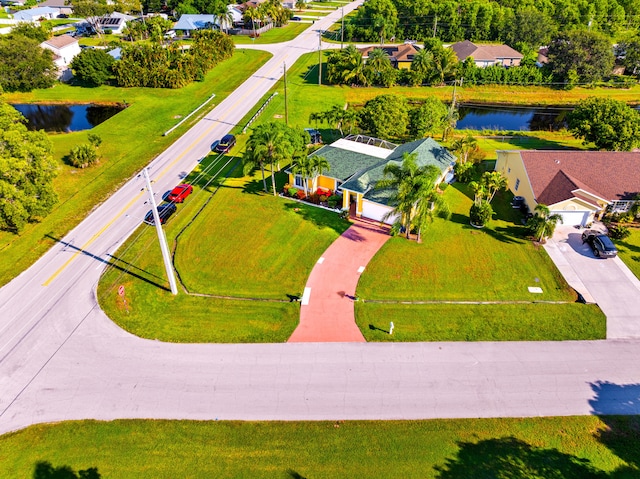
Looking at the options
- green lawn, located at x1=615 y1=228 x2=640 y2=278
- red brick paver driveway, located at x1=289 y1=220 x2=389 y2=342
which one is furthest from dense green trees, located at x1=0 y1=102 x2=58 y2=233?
green lawn, located at x1=615 y1=228 x2=640 y2=278

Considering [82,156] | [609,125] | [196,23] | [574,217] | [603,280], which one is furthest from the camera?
[196,23]

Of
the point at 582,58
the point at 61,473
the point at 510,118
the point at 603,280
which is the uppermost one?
the point at 582,58

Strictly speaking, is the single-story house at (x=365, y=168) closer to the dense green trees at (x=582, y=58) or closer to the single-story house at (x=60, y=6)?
the dense green trees at (x=582, y=58)

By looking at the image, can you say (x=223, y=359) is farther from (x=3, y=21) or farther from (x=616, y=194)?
(x=3, y=21)

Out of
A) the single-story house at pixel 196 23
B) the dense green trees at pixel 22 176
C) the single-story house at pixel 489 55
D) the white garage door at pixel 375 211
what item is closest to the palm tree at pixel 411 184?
the white garage door at pixel 375 211

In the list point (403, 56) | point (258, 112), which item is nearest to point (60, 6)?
point (258, 112)

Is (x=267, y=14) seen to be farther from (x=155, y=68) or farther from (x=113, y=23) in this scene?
(x=155, y=68)

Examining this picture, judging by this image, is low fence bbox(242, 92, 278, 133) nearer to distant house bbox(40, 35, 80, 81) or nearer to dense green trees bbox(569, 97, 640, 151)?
distant house bbox(40, 35, 80, 81)
